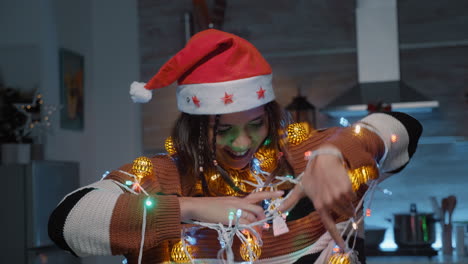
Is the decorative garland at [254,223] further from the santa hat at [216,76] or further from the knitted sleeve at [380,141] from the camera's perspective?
the santa hat at [216,76]

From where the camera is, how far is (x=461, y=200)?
133 inches

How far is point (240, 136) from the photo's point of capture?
1162 millimetres

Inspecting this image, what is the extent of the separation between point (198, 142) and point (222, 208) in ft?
1.02

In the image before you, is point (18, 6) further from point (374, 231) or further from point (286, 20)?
point (374, 231)

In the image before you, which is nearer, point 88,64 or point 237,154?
point 237,154

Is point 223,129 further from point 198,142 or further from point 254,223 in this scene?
point 254,223

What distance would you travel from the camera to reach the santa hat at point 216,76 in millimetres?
1133

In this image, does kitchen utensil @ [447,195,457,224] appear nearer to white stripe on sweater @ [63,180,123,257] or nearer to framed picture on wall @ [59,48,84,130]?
framed picture on wall @ [59,48,84,130]

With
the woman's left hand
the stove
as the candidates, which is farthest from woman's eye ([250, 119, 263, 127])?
the stove

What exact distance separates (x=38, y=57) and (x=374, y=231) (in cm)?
218

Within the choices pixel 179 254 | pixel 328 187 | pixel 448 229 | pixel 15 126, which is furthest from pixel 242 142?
pixel 15 126

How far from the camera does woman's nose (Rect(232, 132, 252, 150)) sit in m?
1.15

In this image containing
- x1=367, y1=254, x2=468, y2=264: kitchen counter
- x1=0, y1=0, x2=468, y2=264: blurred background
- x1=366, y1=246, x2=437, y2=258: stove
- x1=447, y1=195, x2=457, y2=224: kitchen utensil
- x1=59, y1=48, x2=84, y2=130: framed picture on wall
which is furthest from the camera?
x1=59, y1=48, x2=84, y2=130: framed picture on wall

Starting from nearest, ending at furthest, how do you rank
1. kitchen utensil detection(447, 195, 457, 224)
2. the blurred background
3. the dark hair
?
the dark hair
kitchen utensil detection(447, 195, 457, 224)
the blurred background
